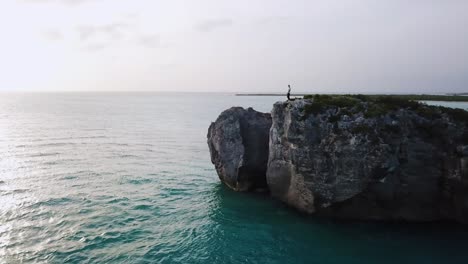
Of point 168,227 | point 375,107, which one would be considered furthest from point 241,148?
point 375,107

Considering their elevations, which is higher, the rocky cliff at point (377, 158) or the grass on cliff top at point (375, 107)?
the grass on cliff top at point (375, 107)

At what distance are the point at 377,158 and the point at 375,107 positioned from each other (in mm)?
4061

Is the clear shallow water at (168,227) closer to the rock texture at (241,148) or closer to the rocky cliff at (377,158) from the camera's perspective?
the rocky cliff at (377,158)

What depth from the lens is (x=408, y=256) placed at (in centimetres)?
1870

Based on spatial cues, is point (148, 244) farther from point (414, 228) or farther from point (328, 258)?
point (414, 228)

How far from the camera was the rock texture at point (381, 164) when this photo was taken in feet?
71.9

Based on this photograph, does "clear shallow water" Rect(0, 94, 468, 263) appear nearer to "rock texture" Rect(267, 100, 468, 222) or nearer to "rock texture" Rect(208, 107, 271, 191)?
"rock texture" Rect(267, 100, 468, 222)

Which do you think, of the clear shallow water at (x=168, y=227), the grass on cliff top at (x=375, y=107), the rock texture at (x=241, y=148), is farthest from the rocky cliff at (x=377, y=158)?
the rock texture at (x=241, y=148)

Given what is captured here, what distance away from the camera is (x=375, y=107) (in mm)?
23859

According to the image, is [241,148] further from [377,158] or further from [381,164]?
[381,164]

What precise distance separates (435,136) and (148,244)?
66.8ft

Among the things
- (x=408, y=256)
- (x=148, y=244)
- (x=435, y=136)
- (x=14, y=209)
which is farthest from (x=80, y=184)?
(x=435, y=136)

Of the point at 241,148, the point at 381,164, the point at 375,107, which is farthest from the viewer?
the point at 241,148

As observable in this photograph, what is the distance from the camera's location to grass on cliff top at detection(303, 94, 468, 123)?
75.0 feet
